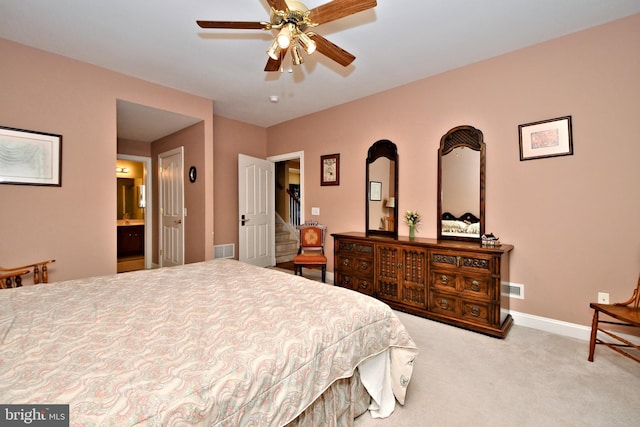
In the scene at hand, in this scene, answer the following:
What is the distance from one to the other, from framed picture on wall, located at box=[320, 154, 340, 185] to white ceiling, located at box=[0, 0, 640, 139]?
1.10m

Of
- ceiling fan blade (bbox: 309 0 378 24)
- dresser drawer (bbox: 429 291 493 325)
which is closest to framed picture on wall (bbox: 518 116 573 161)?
dresser drawer (bbox: 429 291 493 325)

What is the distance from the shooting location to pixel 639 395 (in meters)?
1.75

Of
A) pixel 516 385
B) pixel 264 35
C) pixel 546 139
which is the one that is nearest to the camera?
pixel 516 385

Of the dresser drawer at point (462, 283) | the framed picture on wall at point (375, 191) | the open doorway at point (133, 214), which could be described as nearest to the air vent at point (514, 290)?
the dresser drawer at point (462, 283)

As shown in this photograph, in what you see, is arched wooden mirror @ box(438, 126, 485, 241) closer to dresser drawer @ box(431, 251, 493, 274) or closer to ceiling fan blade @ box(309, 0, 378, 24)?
dresser drawer @ box(431, 251, 493, 274)

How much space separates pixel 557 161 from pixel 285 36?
2682mm

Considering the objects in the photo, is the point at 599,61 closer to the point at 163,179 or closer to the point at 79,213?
the point at 79,213

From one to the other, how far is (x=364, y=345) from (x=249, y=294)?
2.38 ft

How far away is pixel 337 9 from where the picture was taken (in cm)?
173

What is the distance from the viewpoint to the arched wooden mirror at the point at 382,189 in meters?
3.70

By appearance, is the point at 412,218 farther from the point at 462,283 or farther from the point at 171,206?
the point at 171,206

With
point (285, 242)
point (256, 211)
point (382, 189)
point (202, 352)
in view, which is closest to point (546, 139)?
point (382, 189)

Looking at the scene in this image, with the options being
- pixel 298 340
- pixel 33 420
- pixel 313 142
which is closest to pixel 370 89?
pixel 313 142

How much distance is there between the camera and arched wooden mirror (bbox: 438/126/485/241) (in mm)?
3029
